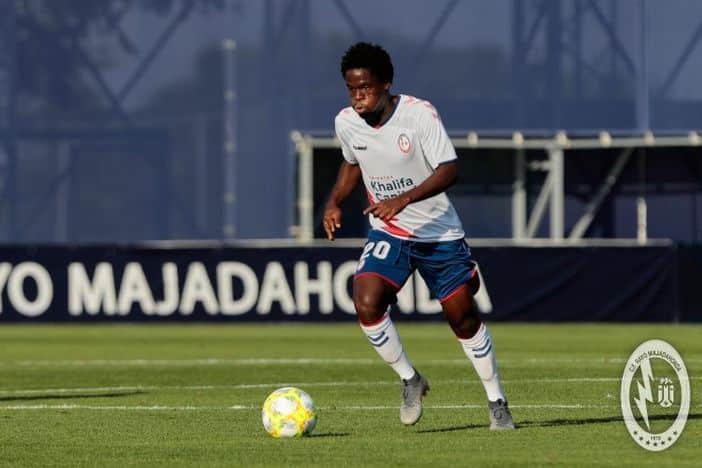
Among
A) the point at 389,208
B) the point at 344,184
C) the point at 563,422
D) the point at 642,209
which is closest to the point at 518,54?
the point at 642,209

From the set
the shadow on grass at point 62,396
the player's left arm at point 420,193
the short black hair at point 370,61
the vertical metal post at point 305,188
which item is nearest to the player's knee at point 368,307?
the player's left arm at point 420,193

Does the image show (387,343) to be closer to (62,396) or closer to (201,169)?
(62,396)

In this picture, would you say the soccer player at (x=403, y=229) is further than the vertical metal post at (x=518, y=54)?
No

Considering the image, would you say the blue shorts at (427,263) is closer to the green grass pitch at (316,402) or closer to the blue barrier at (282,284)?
the green grass pitch at (316,402)

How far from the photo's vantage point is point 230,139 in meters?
33.5

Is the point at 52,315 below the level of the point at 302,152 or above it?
below

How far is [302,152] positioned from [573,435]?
2317 centimetres

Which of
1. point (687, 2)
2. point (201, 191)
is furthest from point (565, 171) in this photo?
point (201, 191)

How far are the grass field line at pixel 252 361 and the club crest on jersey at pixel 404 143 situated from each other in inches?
307

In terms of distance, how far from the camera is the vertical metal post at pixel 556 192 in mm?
33406

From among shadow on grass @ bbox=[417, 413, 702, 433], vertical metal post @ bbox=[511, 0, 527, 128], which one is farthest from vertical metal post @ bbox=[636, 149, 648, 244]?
shadow on grass @ bbox=[417, 413, 702, 433]

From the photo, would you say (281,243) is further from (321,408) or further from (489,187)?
(321,408)

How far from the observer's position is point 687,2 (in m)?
33.9

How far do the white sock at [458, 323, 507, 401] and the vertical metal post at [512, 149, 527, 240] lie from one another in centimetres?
2337
